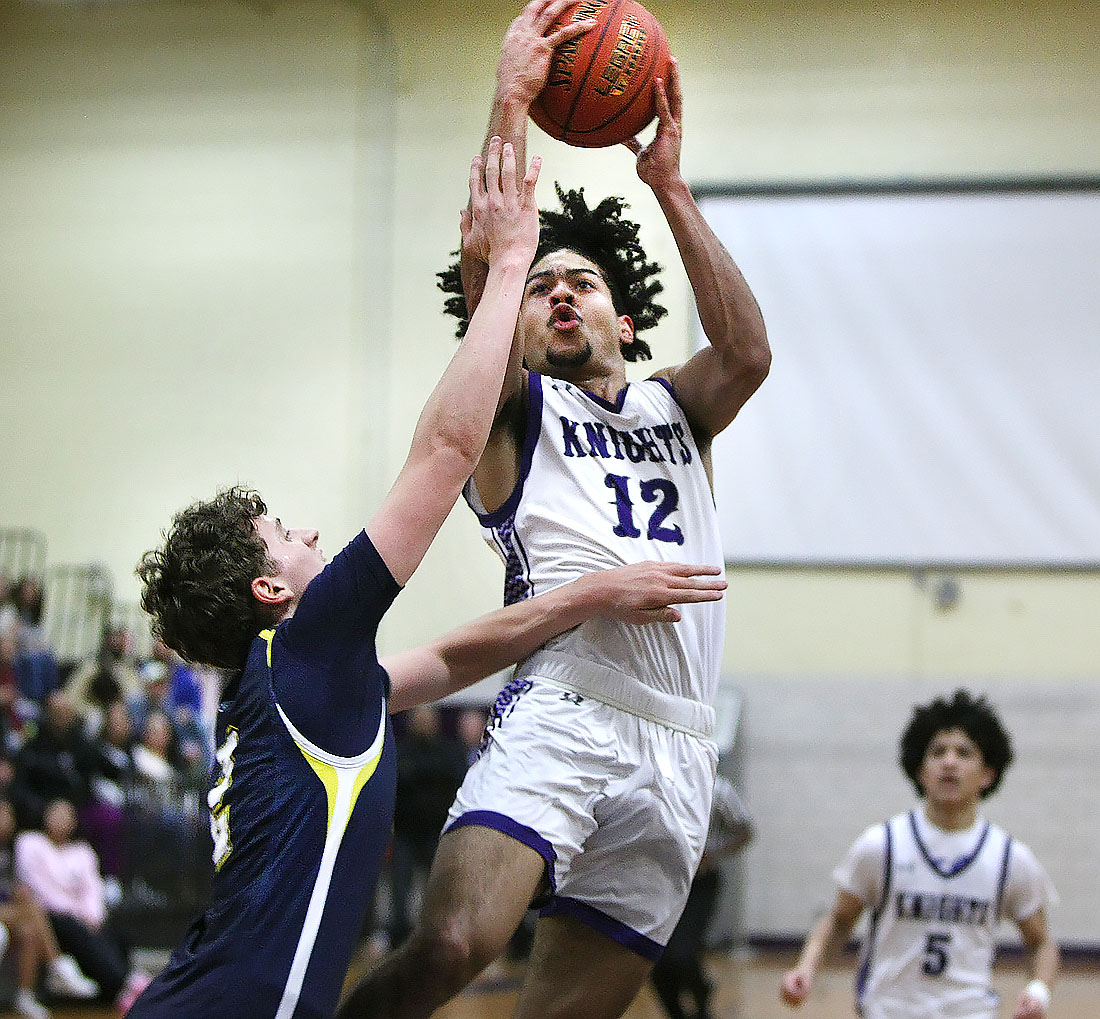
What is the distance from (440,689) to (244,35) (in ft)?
33.2

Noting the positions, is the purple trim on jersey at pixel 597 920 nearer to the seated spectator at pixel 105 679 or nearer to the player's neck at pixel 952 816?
the player's neck at pixel 952 816

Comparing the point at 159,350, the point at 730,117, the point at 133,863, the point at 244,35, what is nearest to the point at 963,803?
the point at 133,863

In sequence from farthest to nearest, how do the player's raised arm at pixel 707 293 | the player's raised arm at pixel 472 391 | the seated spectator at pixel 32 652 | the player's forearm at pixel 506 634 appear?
the seated spectator at pixel 32 652
the player's raised arm at pixel 707 293
the player's forearm at pixel 506 634
the player's raised arm at pixel 472 391

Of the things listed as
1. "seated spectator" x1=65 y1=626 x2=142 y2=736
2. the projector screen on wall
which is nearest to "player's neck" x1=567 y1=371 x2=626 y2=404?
the projector screen on wall

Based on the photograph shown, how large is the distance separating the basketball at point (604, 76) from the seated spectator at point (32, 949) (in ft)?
22.0

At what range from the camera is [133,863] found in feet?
32.6

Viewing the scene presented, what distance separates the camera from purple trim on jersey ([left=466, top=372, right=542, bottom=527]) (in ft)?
10.6

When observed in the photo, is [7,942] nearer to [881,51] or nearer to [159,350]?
[159,350]

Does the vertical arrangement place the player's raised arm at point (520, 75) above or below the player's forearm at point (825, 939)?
above

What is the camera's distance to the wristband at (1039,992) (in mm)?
4801

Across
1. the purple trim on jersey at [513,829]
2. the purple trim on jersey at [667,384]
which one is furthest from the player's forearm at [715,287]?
the purple trim on jersey at [513,829]

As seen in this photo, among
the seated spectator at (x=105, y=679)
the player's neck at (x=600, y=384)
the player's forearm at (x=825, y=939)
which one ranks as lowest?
the player's forearm at (x=825, y=939)

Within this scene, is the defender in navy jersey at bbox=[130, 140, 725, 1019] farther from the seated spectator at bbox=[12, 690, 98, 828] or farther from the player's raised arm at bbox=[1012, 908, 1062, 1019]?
the seated spectator at bbox=[12, 690, 98, 828]

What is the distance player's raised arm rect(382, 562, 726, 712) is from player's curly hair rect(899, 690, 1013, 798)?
3028mm
